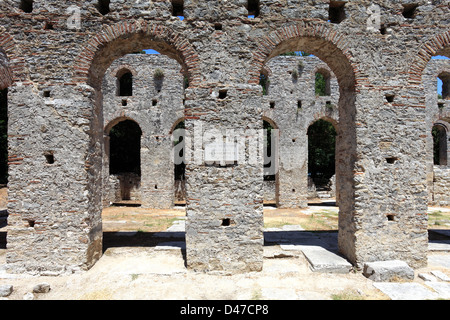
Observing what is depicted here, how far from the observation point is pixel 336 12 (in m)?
6.11

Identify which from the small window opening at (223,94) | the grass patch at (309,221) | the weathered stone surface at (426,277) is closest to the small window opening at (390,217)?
the weathered stone surface at (426,277)

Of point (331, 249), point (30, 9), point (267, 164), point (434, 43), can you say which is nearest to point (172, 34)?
point (30, 9)

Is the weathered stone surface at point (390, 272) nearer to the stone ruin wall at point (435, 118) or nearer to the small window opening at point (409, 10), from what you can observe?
the small window opening at point (409, 10)

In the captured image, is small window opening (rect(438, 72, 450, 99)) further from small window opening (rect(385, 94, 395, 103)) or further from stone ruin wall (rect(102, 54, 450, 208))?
small window opening (rect(385, 94, 395, 103))

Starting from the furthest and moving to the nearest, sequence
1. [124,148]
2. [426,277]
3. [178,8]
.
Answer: [124,148] < [178,8] < [426,277]

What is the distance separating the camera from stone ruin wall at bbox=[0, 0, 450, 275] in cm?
549

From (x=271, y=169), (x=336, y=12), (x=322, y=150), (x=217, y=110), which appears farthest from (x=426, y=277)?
(x=322, y=150)

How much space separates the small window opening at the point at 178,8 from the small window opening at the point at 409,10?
477 cm

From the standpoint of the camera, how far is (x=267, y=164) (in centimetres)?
2047

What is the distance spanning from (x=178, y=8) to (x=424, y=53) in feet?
17.5

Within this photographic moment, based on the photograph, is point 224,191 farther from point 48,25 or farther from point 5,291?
point 48,25

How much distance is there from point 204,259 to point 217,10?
5.07m

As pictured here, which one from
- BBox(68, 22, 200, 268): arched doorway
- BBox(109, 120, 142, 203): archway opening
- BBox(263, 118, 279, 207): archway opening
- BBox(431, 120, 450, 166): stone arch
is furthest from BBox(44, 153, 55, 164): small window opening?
BBox(431, 120, 450, 166): stone arch

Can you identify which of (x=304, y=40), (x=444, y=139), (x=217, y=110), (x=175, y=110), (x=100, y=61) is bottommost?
(x=217, y=110)
